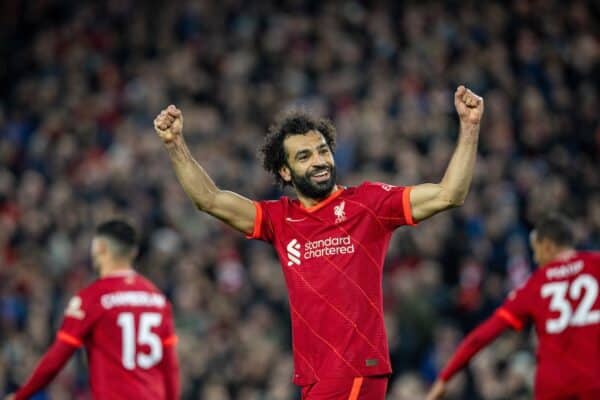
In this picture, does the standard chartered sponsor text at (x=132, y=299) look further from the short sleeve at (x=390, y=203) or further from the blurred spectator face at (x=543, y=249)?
the blurred spectator face at (x=543, y=249)

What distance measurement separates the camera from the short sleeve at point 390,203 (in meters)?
5.48

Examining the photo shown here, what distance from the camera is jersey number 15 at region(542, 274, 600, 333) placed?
7.32 meters

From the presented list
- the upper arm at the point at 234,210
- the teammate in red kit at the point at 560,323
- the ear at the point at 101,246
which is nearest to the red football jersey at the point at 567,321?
the teammate in red kit at the point at 560,323

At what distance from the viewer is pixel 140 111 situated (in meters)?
16.5

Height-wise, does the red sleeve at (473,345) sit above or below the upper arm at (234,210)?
below

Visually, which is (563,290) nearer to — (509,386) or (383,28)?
(509,386)

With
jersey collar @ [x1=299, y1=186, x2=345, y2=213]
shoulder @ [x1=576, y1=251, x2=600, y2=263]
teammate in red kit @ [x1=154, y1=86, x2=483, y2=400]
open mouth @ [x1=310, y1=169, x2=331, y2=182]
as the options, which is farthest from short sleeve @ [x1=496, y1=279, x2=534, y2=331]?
open mouth @ [x1=310, y1=169, x2=331, y2=182]

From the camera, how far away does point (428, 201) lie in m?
5.39

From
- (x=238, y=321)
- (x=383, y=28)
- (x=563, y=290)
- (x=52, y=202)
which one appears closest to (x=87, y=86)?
(x=52, y=202)

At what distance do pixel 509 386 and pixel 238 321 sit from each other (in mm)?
3460

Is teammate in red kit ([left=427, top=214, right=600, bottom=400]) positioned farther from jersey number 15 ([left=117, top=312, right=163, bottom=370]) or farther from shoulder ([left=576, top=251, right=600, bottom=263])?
jersey number 15 ([left=117, top=312, right=163, bottom=370])

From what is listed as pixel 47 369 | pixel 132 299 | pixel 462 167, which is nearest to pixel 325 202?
pixel 462 167

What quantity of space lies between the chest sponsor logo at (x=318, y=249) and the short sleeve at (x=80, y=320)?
1897 millimetres

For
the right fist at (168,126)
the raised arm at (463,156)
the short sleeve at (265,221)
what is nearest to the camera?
the raised arm at (463,156)
